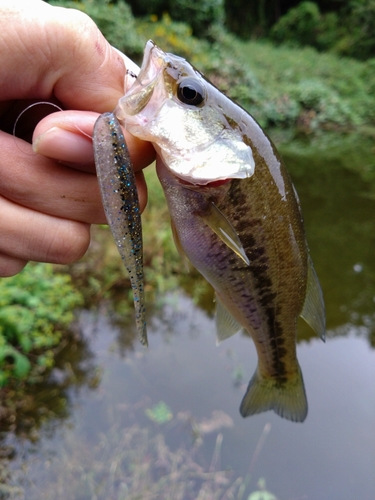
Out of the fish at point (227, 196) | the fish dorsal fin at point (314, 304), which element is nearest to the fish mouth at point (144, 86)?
the fish at point (227, 196)

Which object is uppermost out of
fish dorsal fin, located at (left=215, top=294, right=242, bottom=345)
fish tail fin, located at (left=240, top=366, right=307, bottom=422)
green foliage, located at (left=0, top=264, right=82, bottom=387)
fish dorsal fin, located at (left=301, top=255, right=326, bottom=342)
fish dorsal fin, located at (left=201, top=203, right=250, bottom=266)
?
fish dorsal fin, located at (left=201, top=203, right=250, bottom=266)

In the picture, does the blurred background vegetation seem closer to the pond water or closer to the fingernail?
the pond water

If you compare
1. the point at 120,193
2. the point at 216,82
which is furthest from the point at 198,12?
the point at 120,193

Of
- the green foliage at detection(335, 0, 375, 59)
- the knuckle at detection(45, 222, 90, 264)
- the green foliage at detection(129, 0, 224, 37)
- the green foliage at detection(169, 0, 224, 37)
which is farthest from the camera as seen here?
the green foliage at detection(335, 0, 375, 59)

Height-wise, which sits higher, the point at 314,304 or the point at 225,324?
the point at 314,304

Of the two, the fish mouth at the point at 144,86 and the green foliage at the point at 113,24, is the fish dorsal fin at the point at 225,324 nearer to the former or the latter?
the fish mouth at the point at 144,86

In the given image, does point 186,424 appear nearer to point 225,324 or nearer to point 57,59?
point 225,324

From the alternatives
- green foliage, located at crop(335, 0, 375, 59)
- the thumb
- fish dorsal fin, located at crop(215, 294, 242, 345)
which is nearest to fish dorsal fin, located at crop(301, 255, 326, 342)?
fish dorsal fin, located at crop(215, 294, 242, 345)
